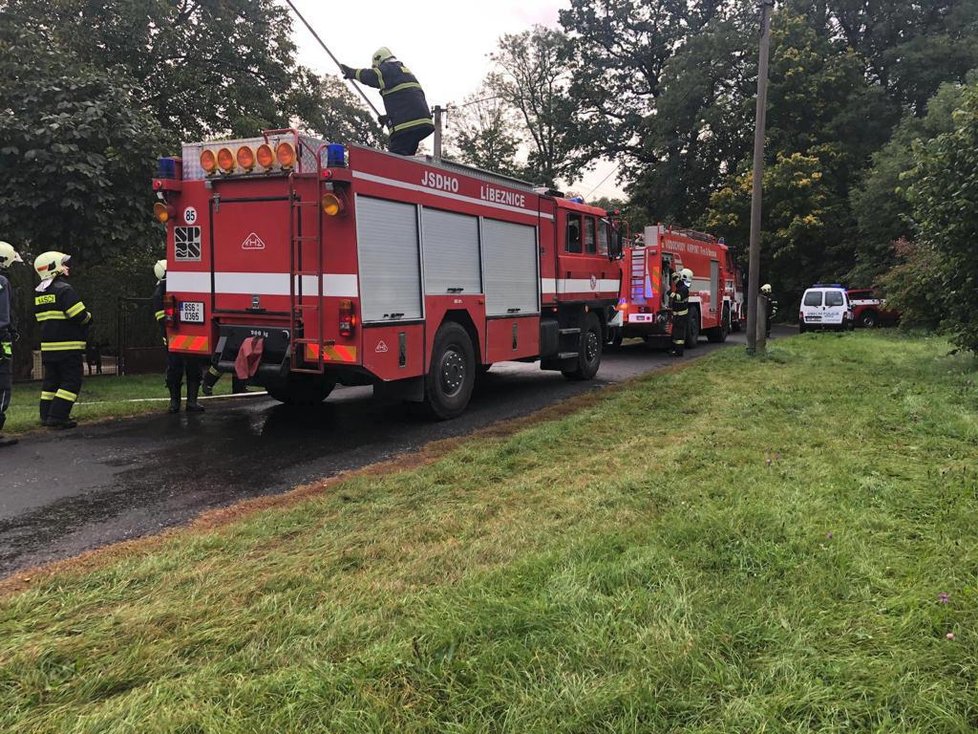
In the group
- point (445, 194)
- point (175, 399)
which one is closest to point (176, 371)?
point (175, 399)

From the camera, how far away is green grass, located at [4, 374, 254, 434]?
7582 millimetres

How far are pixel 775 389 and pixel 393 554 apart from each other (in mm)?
6829

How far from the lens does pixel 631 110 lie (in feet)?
124

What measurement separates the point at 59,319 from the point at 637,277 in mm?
12064

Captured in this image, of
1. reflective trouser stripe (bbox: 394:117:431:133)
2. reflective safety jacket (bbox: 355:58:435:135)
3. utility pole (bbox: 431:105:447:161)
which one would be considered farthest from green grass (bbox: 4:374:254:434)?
utility pole (bbox: 431:105:447:161)

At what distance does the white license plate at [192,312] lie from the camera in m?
7.15

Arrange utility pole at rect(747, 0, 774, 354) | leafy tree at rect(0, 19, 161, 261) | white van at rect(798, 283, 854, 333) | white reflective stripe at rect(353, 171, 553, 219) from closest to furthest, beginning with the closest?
white reflective stripe at rect(353, 171, 553, 219)
leafy tree at rect(0, 19, 161, 261)
utility pole at rect(747, 0, 774, 354)
white van at rect(798, 283, 854, 333)

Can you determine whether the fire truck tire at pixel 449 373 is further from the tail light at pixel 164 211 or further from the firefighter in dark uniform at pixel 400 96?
the tail light at pixel 164 211

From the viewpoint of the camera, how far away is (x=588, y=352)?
11500mm

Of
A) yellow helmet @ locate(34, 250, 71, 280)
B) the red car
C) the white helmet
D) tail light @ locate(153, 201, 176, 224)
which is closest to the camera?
the white helmet

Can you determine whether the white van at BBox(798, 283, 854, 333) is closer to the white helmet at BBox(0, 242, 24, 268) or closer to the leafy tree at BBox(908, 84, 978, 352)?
the leafy tree at BBox(908, 84, 978, 352)

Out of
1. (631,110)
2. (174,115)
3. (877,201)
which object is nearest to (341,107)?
(631,110)

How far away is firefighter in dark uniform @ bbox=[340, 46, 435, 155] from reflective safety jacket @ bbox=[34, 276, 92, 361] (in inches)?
162

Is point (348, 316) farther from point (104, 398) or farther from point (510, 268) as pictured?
point (104, 398)
